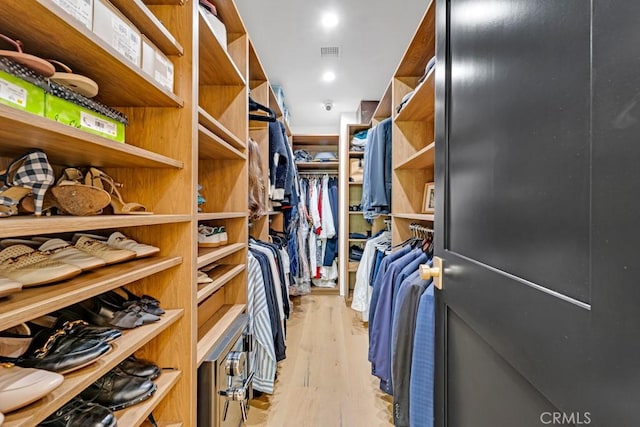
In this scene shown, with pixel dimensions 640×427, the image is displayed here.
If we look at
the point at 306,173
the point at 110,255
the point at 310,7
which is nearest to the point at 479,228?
the point at 110,255

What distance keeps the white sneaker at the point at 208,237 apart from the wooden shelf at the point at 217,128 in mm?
456

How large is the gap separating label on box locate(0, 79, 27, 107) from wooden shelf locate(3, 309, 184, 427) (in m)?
0.51

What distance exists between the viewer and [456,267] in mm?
795

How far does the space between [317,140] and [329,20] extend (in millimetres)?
2048

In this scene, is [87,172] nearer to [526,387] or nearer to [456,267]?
[456,267]

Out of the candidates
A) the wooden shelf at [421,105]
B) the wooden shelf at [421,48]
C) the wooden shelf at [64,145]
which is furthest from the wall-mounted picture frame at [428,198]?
the wooden shelf at [64,145]

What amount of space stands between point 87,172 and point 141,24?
0.45m

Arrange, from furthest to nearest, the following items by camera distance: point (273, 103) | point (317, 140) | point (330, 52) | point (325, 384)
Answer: point (317, 140) → point (273, 103) → point (330, 52) → point (325, 384)

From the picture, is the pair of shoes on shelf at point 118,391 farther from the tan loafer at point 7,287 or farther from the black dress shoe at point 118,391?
the tan loafer at point 7,287

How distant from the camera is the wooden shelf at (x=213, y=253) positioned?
3.64ft

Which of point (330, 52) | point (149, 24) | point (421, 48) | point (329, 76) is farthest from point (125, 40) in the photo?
point (329, 76)

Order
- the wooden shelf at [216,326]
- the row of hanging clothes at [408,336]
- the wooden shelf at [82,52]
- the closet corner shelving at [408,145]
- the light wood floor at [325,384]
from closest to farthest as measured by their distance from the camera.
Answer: the wooden shelf at [82,52]
the row of hanging clothes at [408,336]
the wooden shelf at [216,326]
the light wood floor at [325,384]
the closet corner shelving at [408,145]

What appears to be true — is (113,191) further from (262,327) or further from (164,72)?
(262,327)

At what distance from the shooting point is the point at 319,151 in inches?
171
